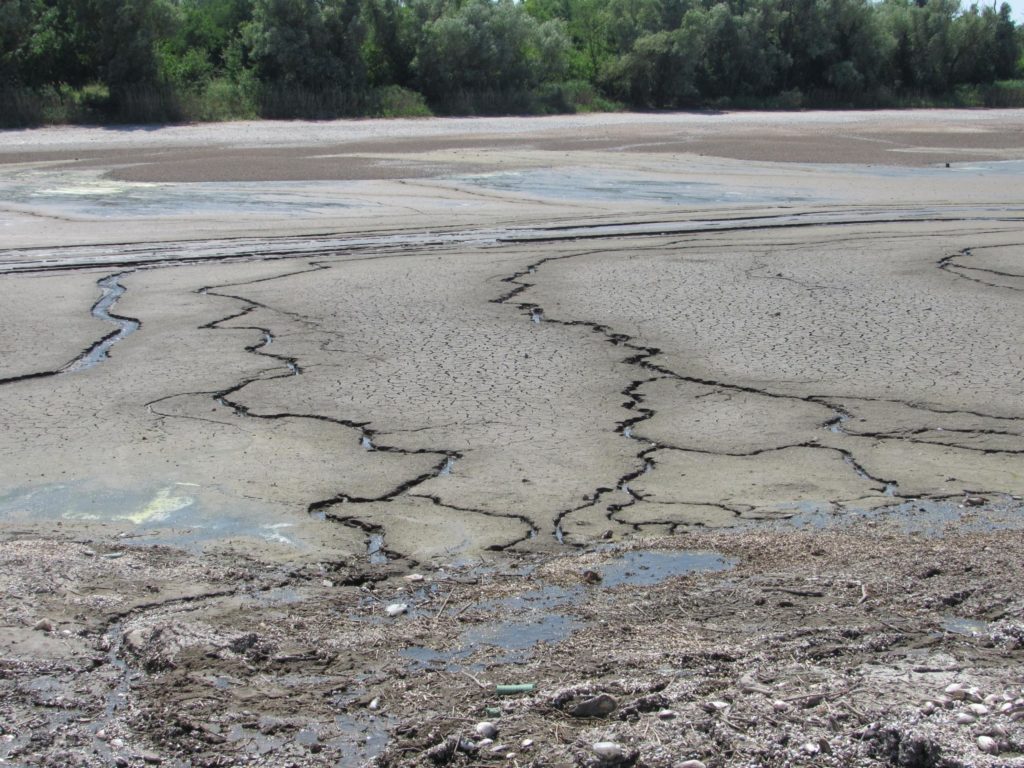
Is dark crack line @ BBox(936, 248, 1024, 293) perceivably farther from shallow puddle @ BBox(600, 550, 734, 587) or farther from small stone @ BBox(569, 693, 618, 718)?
small stone @ BBox(569, 693, 618, 718)

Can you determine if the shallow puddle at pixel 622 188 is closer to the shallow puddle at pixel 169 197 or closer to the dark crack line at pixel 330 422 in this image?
the shallow puddle at pixel 169 197

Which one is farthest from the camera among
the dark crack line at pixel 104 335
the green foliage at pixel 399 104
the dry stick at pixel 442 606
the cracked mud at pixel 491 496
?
the green foliage at pixel 399 104

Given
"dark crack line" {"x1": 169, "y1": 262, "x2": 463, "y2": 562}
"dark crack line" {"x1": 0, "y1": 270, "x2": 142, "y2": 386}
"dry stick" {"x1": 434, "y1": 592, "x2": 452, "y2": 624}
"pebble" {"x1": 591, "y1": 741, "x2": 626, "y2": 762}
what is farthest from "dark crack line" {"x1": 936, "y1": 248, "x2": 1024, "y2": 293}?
"pebble" {"x1": 591, "y1": 741, "x2": 626, "y2": 762}

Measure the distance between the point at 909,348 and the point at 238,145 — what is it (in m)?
25.3

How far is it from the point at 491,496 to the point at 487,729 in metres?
2.10

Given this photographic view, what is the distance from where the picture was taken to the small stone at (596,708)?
330cm

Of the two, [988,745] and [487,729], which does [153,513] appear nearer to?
[487,729]

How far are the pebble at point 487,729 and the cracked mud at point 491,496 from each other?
0.06 meters

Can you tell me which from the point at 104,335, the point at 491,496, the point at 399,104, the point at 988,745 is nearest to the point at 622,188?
the point at 104,335

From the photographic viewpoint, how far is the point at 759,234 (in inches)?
531

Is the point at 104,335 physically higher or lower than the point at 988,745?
higher

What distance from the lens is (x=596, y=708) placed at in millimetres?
3316

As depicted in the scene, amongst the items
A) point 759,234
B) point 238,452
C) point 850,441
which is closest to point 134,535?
point 238,452

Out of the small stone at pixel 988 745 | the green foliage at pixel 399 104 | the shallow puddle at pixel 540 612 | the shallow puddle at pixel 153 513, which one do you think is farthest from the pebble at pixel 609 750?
the green foliage at pixel 399 104
